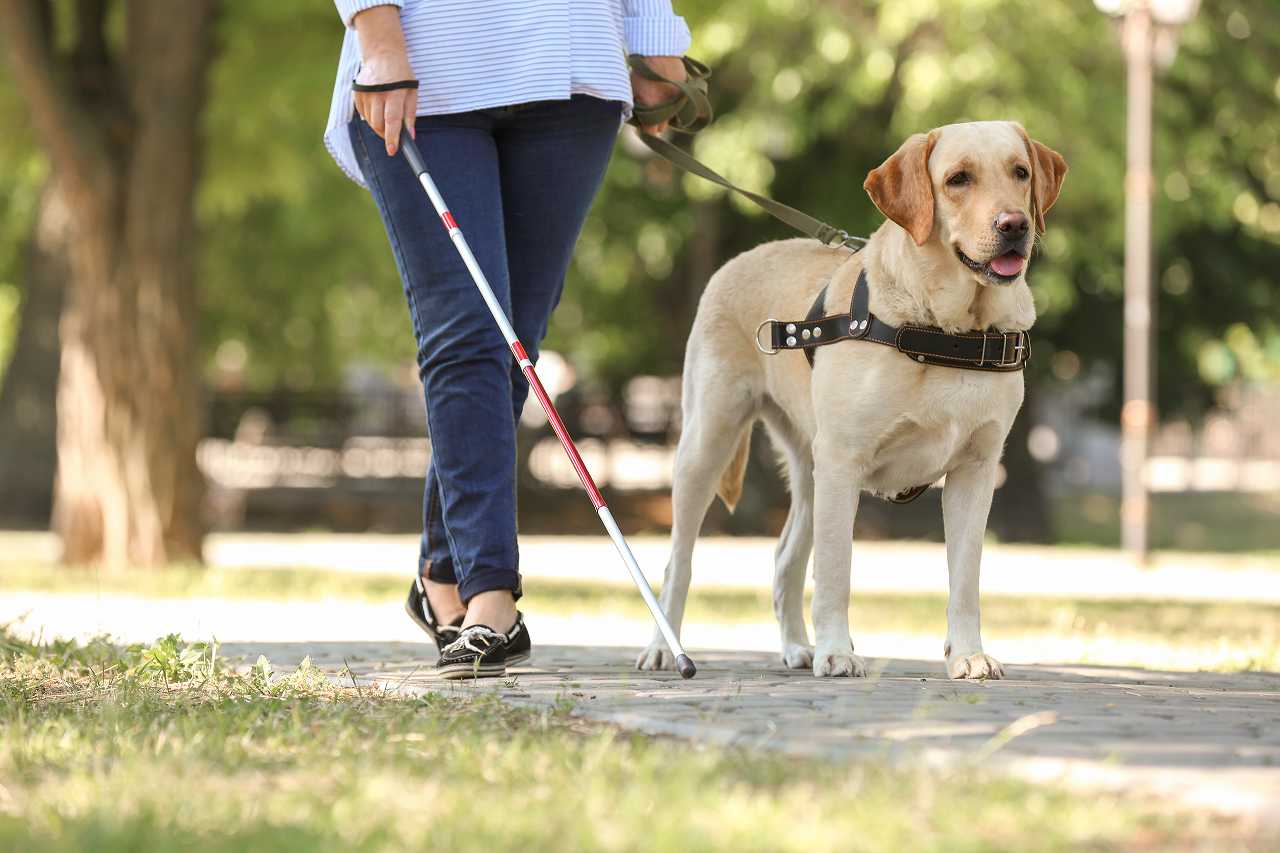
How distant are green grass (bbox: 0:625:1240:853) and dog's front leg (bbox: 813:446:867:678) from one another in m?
1.12

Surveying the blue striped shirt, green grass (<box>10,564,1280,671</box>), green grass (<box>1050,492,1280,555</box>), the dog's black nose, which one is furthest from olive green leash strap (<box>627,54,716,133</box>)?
green grass (<box>1050,492,1280,555</box>)

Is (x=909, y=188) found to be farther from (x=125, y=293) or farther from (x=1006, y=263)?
(x=125, y=293)

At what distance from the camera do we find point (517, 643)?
16.0 feet

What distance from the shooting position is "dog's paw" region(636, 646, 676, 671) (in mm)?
5273

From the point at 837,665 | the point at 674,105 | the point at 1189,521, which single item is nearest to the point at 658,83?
the point at 674,105

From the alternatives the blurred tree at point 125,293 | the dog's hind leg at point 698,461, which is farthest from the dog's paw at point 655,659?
the blurred tree at point 125,293

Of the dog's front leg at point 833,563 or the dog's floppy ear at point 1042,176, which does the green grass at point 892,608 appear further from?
the dog's floppy ear at point 1042,176

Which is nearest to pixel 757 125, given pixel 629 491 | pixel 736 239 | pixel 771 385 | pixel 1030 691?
pixel 736 239

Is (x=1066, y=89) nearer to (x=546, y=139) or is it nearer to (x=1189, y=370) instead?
(x=1189, y=370)

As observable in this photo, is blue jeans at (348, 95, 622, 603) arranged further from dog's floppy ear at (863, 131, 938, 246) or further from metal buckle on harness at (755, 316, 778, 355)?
dog's floppy ear at (863, 131, 938, 246)

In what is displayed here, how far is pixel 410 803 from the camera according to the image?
3.06m

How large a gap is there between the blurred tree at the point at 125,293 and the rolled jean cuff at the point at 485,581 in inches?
316

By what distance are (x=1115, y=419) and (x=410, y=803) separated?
20.7 meters

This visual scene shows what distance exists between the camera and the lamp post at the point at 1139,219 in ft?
48.4
